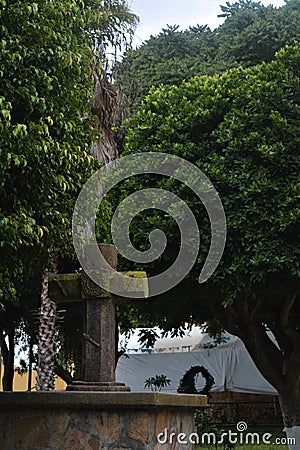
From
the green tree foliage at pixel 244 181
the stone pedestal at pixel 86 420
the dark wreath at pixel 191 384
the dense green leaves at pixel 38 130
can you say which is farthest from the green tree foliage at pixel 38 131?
the dark wreath at pixel 191 384

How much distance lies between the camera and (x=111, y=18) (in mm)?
11633

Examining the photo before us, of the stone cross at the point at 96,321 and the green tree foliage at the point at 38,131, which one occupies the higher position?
the green tree foliage at the point at 38,131

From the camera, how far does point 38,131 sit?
20.7 feet

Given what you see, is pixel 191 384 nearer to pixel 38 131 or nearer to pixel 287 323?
pixel 287 323

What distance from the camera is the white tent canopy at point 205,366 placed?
2142 centimetres

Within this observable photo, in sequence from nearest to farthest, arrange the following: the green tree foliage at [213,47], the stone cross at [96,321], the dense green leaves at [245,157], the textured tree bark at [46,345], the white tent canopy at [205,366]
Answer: the stone cross at [96,321] → the dense green leaves at [245,157] → the textured tree bark at [46,345] → the green tree foliage at [213,47] → the white tent canopy at [205,366]

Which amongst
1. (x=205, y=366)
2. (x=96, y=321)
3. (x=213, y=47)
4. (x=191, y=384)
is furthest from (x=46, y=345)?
(x=205, y=366)

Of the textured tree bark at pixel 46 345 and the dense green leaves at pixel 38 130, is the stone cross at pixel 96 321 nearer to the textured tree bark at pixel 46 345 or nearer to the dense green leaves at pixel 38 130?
the dense green leaves at pixel 38 130

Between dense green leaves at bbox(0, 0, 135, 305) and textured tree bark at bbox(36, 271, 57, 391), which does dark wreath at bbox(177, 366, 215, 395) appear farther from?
dense green leaves at bbox(0, 0, 135, 305)

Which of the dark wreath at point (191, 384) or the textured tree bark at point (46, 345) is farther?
the dark wreath at point (191, 384)

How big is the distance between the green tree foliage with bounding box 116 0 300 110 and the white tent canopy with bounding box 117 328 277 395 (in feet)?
31.0

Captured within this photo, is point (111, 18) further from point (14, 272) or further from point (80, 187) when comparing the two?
point (14, 272)

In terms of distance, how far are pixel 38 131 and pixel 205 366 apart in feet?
57.0

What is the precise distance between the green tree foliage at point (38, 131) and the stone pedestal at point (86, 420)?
138cm
